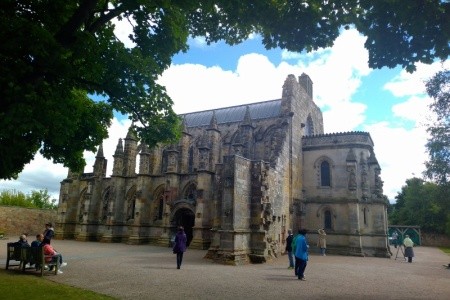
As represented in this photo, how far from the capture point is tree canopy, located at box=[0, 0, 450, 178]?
6.58 m

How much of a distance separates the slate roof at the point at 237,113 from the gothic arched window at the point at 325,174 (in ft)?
21.1

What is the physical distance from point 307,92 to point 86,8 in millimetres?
26953

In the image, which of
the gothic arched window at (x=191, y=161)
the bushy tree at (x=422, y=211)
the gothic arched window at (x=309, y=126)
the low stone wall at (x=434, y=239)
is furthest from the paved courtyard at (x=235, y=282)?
the bushy tree at (x=422, y=211)

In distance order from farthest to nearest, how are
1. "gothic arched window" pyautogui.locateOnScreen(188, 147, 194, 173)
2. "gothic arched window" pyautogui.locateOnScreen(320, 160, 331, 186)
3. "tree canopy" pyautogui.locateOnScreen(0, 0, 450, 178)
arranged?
"gothic arched window" pyautogui.locateOnScreen(188, 147, 194, 173), "gothic arched window" pyautogui.locateOnScreen(320, 160, 331, 186), "tree canopy" pyautogui.locateOnScreen(0, 0, 450, 178)

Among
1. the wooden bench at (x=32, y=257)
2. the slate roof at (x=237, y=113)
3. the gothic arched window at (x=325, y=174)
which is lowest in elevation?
the wooden bench at (x=32, y=257)

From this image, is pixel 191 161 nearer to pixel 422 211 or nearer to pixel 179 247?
pixel 179 247

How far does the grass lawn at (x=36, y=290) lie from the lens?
24.8 ft

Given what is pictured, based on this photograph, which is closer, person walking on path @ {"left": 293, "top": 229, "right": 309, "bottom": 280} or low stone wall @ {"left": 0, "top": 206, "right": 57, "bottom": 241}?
person walking on path @ {"left": 293, "top": 229, "right": 309, "bottom": 280}

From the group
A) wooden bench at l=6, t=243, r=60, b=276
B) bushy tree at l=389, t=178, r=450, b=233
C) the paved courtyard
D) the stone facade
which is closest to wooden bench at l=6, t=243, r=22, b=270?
wooden bench at l=6, t=243, r=60, b=276

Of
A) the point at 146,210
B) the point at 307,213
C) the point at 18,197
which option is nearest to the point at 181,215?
the point at 146,210

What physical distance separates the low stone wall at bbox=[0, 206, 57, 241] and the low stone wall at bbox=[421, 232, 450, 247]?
47819 millimetres

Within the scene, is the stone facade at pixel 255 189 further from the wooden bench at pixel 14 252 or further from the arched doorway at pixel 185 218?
the wooden bench at pixel 14 252

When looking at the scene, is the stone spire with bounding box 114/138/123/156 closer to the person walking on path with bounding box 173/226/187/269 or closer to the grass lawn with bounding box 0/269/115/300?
the person walking on path with bounding box 173/226/187/269

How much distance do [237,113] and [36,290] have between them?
27.4m
